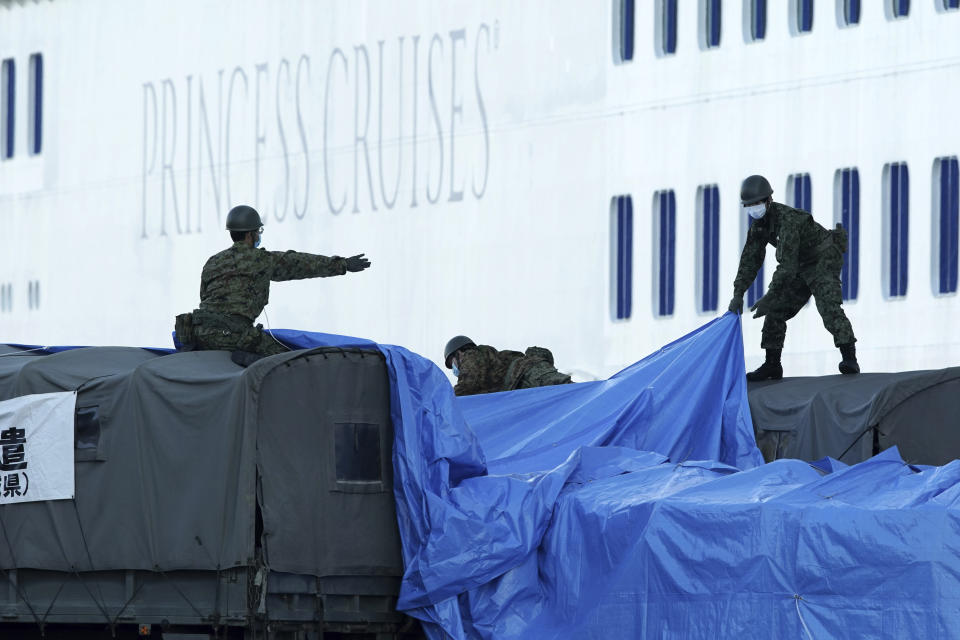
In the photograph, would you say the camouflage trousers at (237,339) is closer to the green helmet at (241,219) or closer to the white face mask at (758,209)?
the green helmet at (241,219)

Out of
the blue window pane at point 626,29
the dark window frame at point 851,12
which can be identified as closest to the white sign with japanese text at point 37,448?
the dark window frame at point 851,12

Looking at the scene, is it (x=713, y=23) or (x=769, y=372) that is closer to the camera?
(x=769, y=372)

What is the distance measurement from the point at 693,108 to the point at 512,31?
3867 millimetres

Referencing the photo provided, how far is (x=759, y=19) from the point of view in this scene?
25578mm

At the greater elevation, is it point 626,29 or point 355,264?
point 626,29

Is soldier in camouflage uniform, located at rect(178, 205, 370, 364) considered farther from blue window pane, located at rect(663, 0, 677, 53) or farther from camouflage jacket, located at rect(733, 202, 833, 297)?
blue window pane, located at rect(663, 0, 677, 53)

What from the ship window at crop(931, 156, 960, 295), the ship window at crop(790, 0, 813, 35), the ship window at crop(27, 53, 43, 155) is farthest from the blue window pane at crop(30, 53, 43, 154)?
the ship window at crop(931, 156, 960, 295)

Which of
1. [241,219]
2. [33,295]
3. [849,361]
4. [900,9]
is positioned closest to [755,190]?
[849,361]

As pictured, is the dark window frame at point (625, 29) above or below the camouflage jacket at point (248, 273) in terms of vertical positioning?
above

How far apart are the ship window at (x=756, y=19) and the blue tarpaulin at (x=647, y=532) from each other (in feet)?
41.5

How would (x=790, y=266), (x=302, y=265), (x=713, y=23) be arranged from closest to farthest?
(x=302, y=265) → (x=790, y=266) → (x=713, y=23)

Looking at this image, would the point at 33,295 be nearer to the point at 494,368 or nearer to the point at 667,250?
the point at 667,250

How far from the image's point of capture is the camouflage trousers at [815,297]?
1537cm

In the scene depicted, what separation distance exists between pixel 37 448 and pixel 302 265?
2283 millimetres
